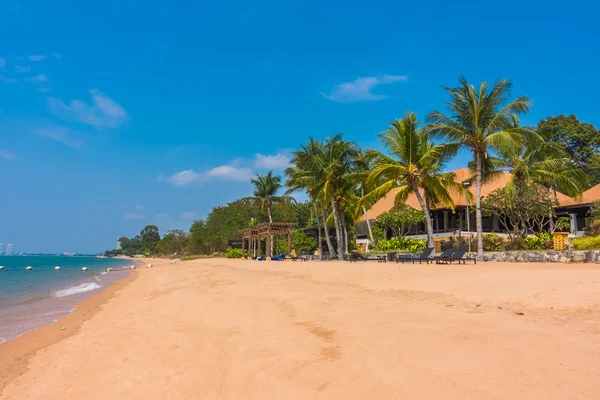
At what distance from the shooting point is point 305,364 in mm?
3834

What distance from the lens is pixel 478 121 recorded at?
18.0m

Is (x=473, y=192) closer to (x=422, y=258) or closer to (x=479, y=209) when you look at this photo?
(x=479, y=209)

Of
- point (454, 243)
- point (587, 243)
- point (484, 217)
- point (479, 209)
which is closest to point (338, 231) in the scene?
point (454, 243)

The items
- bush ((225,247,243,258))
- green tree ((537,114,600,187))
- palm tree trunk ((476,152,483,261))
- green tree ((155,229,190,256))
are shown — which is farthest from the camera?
green tree ((155,229,190,256))

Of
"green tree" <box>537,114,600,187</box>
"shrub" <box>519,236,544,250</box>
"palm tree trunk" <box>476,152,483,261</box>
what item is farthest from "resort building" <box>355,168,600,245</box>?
"green tree" <box>537,114,600,187</box>

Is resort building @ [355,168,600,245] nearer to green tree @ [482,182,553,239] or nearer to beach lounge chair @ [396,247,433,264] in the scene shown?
green tree @ [482,182,553,239]

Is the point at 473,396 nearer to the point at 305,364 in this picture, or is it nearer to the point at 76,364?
the point at 305,364

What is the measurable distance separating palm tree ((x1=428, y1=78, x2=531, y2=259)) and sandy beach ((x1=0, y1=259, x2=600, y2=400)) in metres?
11.3

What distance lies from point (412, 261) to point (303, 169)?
11786 millimetres

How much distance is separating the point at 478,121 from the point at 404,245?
9460mm

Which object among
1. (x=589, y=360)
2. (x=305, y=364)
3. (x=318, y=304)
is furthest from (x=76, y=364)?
(x=589, y=360)

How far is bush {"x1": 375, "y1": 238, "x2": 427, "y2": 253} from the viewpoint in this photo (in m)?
23.6

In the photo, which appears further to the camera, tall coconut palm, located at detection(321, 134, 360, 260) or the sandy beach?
tall coconut palm, located at detection(321, 134, 360, 260)

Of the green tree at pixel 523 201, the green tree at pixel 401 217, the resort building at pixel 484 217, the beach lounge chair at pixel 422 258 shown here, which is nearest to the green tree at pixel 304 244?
the green tree at pixel 401 217
